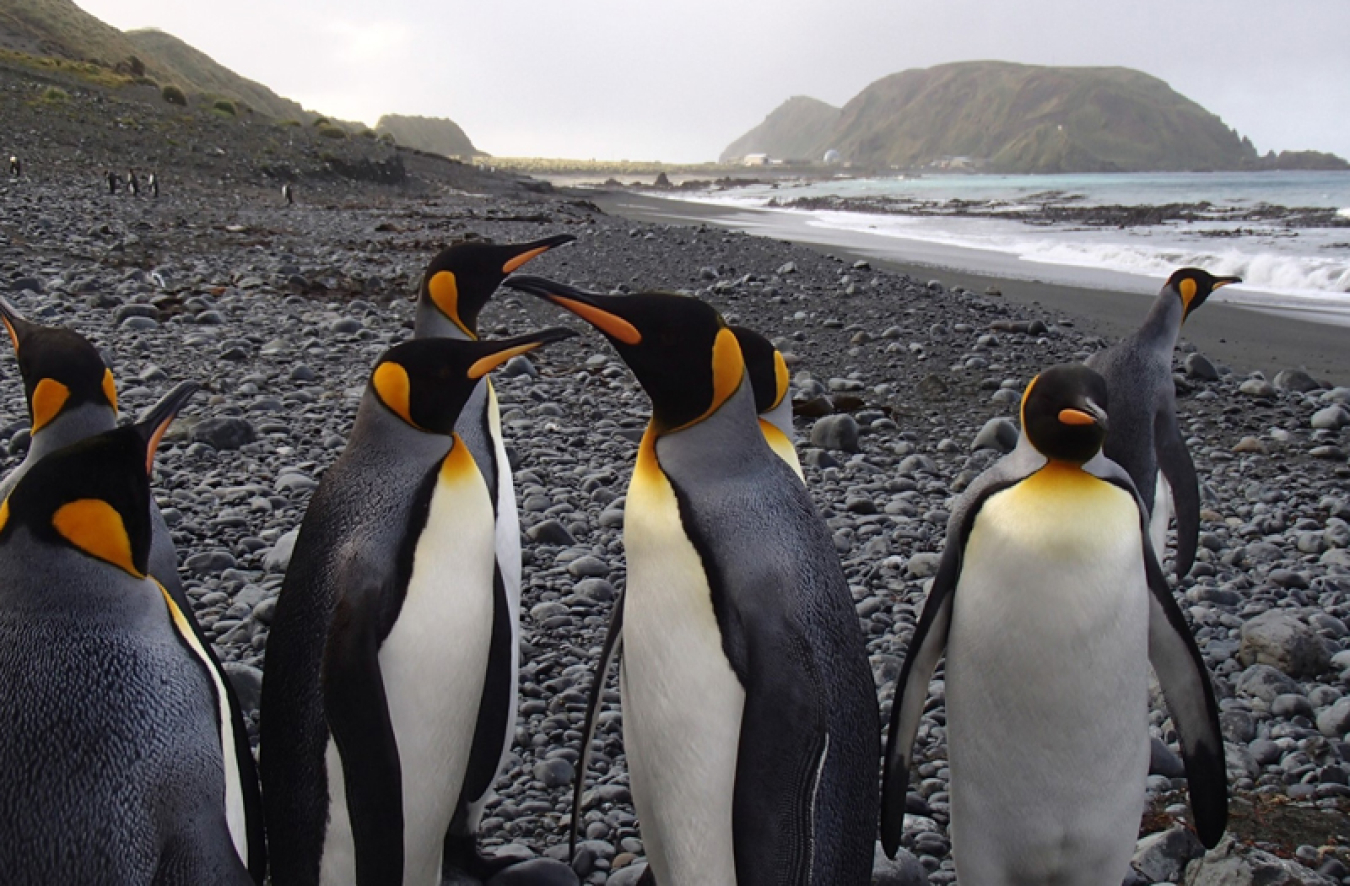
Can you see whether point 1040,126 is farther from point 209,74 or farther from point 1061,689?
point 1061,689

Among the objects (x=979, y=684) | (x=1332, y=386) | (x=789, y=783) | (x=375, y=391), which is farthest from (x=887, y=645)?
(x=1332, y=386)

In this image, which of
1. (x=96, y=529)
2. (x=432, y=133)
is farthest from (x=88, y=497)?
(x=432, y=133)

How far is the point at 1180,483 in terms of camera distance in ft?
12.6

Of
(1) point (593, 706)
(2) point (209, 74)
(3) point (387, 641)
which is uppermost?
(2) point (209, 74)

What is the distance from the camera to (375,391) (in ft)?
7.43

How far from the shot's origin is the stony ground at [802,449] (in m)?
2.55

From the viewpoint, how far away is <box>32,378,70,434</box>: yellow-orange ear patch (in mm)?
2496

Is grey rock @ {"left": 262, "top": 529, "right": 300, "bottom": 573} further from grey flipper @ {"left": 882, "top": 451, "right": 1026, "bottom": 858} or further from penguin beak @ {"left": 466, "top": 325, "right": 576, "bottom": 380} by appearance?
grey flipper @ {"left": 882, "top": 451, "right": 1026, "bottom": 858}

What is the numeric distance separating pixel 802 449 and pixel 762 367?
260 centimetres

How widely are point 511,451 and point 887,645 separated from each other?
2257 millimetres

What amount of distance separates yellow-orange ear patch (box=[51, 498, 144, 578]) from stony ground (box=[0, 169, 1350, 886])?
1081 millimetres

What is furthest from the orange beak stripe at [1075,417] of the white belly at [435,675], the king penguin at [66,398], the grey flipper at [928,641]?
the king penguin at [66,398]

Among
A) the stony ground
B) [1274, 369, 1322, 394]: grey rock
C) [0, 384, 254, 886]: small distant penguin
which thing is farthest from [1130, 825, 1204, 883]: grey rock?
[1274, 369, 1322, 394]: grey rock

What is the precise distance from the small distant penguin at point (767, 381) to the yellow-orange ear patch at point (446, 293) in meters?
1.08
